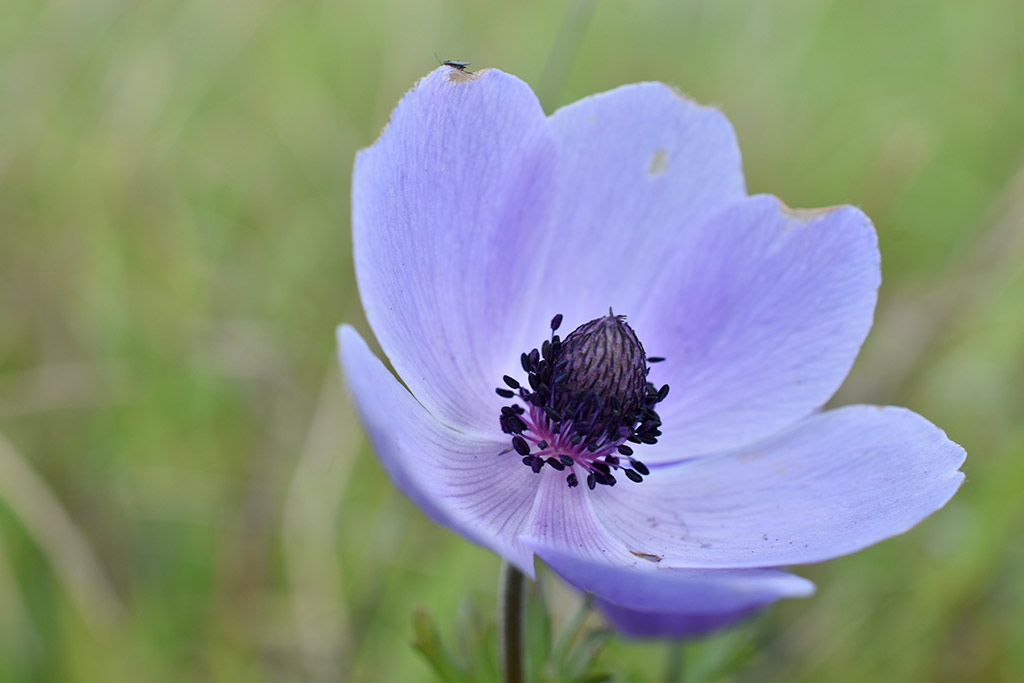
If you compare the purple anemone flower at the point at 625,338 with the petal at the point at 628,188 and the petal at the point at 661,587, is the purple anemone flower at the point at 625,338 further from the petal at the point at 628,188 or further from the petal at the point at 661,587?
the petal at the point at 661,587

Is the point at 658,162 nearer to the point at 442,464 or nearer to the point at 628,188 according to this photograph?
the point at 628,188

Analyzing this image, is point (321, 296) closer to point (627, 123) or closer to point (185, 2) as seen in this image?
point (185, 2)

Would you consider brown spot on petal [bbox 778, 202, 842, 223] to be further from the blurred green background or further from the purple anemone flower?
the blurred green background

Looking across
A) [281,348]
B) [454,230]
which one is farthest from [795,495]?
[281,348]

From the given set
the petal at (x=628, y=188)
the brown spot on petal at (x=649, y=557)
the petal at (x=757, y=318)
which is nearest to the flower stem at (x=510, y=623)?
the brown spot on petal at (x=649, y=557)

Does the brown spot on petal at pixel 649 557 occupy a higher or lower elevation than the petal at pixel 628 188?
lower

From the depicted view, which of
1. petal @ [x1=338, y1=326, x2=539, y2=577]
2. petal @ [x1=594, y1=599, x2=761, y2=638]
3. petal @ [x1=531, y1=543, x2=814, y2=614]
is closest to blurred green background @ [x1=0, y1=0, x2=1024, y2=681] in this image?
petal @ [x1=594, y1=599, x2=761, y2=638]

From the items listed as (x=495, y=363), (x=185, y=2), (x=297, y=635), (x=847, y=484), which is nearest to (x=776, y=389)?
(x=847, y=484)
